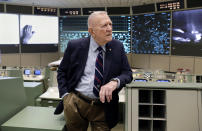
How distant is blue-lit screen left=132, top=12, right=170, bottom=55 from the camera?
20.3ft

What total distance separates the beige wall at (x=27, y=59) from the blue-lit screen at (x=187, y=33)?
4053 mm

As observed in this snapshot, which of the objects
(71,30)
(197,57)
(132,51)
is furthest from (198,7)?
(71,30)

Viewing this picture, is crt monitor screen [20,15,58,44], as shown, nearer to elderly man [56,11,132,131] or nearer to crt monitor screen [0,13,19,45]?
crt monitor screen [0,13,19,45]

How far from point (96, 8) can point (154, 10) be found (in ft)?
6.76

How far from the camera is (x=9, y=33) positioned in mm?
6559

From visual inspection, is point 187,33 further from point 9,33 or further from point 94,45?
point 9,33

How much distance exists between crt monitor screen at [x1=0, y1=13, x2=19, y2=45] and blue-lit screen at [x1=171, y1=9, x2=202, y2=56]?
4701 millimetres

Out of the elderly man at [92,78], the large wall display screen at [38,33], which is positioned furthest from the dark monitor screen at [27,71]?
the elderly man at [92,78]

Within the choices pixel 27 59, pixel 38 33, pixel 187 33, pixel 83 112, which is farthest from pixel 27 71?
pixel 83 112

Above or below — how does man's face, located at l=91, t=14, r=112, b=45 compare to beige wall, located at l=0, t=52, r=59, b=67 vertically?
above

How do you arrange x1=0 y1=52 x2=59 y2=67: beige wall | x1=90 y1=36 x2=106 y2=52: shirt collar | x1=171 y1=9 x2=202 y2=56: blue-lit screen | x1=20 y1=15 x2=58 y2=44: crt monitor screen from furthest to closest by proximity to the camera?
x1=20 y1=15 x2=58 y2=44: crt monitor screen < x1=0 y1=52 x2=59 y2=67: beige wall < x1=171 y1=9 x2=202 y2=56: blue-lit screen < x1=90 y1=36 x2=106 y2=52: shirt collar

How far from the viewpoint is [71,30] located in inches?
305

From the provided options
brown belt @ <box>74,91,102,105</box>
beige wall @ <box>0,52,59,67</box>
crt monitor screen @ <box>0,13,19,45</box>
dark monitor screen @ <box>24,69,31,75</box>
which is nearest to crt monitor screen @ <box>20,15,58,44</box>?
crt monitor screen @ <box>0,13,19,45</box>

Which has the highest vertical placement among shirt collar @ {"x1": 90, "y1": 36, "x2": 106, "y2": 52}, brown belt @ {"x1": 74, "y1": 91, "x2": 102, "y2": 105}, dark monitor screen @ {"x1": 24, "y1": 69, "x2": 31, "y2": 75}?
shirt collar @ {"x1": 90, "y1": 36, "x2": 106, "y2": 52}
